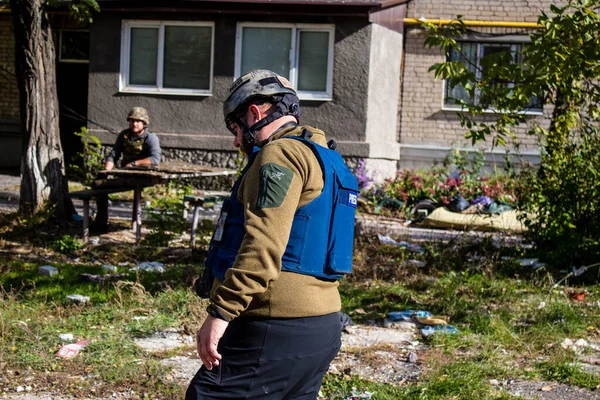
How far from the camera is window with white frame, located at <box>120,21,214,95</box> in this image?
1579 centimetres

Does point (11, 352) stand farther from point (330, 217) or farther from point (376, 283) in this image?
point (376, 283)

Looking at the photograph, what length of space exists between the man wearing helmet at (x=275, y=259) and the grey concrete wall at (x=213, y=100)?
12.1 meters

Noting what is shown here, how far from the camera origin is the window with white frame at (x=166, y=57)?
51.8 ft

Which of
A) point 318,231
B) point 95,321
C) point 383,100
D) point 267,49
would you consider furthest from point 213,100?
point 318,231

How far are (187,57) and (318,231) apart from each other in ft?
44.5

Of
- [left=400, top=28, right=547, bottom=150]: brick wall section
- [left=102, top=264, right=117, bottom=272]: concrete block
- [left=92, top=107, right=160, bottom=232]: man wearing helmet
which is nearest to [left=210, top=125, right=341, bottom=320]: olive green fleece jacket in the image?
[left=102, top=264, right=117, bottom=272]: concrete block

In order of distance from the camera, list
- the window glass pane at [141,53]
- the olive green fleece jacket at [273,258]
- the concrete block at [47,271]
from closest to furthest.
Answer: the olive green fleece jacket at [273,258] < the concrete block at [47,271] < the window glass pane at [141,53]

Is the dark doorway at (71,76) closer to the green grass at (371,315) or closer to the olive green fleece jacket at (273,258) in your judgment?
the green grass at (371,315)

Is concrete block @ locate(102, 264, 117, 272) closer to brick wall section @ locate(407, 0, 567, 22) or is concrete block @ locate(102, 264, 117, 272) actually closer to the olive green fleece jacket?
the olive green fleece jacket

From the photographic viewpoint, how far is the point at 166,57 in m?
15.9

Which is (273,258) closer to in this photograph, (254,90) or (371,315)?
(254,90)

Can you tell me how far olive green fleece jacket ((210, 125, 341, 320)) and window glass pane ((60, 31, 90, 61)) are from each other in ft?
53.4

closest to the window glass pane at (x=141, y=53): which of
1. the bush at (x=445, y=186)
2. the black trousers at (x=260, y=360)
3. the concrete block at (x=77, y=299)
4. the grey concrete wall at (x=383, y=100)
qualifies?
the grey concrete wall at (x=383, y=100)

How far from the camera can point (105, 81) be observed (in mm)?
15914
